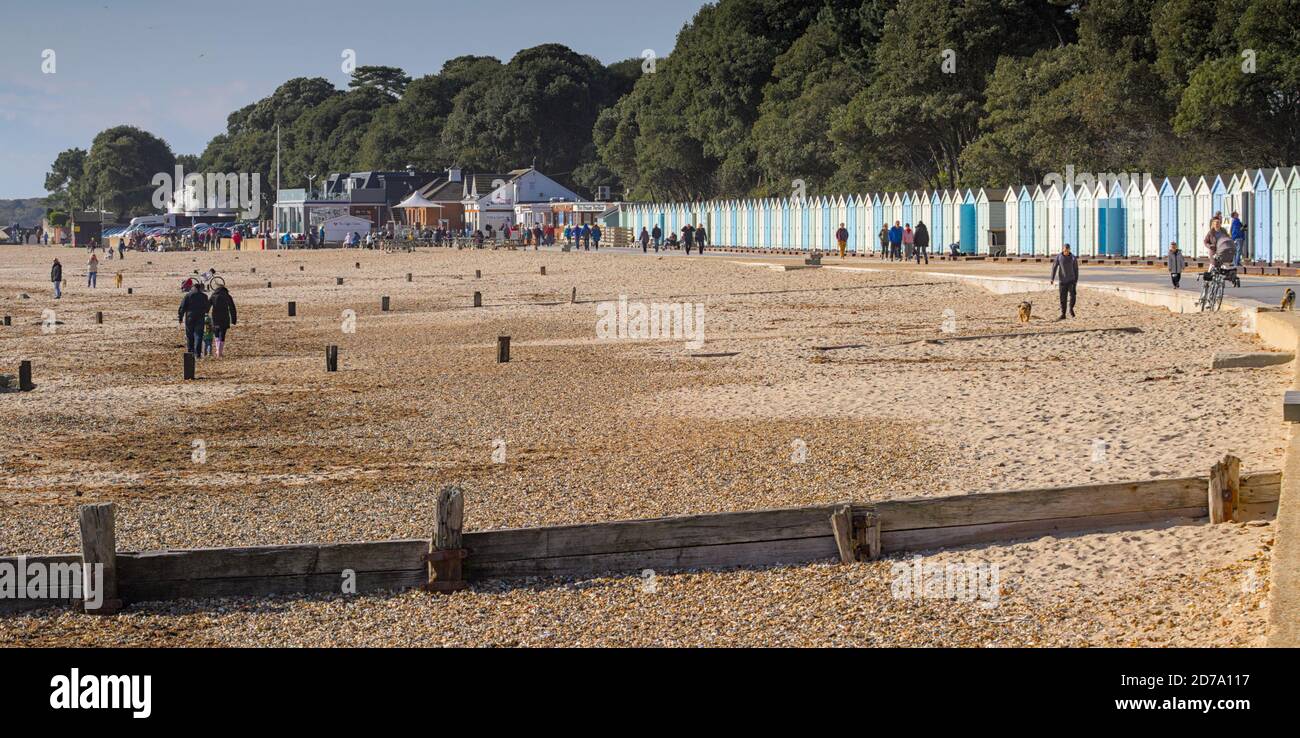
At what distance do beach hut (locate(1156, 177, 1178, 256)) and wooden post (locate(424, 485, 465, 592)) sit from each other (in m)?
35.4

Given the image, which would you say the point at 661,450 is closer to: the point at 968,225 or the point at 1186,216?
the point at 1186,216

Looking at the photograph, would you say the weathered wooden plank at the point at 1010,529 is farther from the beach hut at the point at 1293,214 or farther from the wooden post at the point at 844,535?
the beach hut at the point at 1293,214

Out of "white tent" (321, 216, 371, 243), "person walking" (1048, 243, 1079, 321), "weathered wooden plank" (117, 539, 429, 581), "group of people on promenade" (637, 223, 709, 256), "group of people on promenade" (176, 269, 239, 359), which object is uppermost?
"white tent" (321, 216, 371, 243)

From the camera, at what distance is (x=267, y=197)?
566 feet

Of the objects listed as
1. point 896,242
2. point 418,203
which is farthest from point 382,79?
point 896,242

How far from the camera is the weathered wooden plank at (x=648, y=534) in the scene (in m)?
9.53

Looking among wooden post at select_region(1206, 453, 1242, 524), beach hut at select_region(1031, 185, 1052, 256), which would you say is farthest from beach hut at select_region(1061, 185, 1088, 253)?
wooden post at select_region(1206, 453, 1242, 524)

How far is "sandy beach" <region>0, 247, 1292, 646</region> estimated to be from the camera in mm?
8836

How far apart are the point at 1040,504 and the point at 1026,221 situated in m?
40.8

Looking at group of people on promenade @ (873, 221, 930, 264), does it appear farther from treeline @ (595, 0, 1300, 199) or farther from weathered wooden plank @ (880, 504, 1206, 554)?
weathered wooden plank @ (880, 504, 1206, 554)
